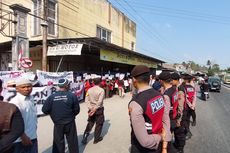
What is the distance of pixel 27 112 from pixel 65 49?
1006 cm

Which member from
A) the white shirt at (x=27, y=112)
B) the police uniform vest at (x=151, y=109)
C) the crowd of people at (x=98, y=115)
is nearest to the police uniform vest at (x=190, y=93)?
the crowd of people at (x=98, y=115)

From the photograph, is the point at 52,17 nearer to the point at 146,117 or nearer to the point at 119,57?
the point at 119,57

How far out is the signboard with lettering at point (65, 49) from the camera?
43.4ft

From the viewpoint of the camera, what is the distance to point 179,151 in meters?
6.06

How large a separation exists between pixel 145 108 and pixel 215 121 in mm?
9107

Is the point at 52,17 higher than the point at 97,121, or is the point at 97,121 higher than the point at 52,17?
the point at 52,17

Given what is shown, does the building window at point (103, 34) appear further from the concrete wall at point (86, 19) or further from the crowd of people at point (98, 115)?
the crowd of people at point (98, 115)

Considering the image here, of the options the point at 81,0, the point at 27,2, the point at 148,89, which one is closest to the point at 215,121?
the point at 148,89

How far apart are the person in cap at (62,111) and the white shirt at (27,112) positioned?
3.84 feet

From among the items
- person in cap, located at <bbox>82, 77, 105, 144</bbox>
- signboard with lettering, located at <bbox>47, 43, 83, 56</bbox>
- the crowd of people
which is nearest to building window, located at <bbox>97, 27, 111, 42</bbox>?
signboard with lettering, located at <bbox>47, 43, 83, 56</bbox>

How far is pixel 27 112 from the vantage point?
389cm

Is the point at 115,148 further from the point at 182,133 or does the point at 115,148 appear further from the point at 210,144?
the point at 210,144

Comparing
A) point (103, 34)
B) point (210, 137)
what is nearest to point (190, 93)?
point (210, 137)

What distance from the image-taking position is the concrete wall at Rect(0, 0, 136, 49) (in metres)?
18.3
